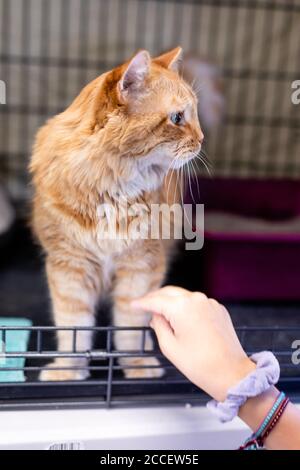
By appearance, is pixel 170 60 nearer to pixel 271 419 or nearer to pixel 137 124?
pixel 137 124

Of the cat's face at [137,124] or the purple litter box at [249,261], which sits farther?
the purple litter box at [249,261]

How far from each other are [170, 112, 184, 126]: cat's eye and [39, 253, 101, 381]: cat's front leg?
0.26 m

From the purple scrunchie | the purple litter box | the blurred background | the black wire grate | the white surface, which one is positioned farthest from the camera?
the black wire grate

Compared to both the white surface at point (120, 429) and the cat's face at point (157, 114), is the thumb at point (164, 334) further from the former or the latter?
the cat's face at point (157, 114)

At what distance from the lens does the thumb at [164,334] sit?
0.72 m

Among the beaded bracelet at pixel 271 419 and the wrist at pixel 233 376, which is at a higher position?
the wrist at pixel 233 376

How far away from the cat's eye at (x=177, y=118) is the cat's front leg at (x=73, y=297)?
26cm

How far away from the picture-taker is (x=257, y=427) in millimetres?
640

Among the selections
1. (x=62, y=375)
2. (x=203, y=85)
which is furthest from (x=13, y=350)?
(x=203, y=85)

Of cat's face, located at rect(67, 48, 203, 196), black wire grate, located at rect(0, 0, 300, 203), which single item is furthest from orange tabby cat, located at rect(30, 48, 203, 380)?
black wire grate, located at rect(0, 0, 300, 203)

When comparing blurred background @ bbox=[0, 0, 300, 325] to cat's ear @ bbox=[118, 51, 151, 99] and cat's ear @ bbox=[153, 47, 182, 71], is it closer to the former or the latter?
cat's ear @ bbox=[153, 47, 182, 71]

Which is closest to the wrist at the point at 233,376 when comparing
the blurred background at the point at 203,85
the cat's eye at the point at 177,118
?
the cat's eye at the point at 177,118

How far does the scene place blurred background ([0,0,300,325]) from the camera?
4.51 ft

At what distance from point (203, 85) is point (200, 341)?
737 millimetres
